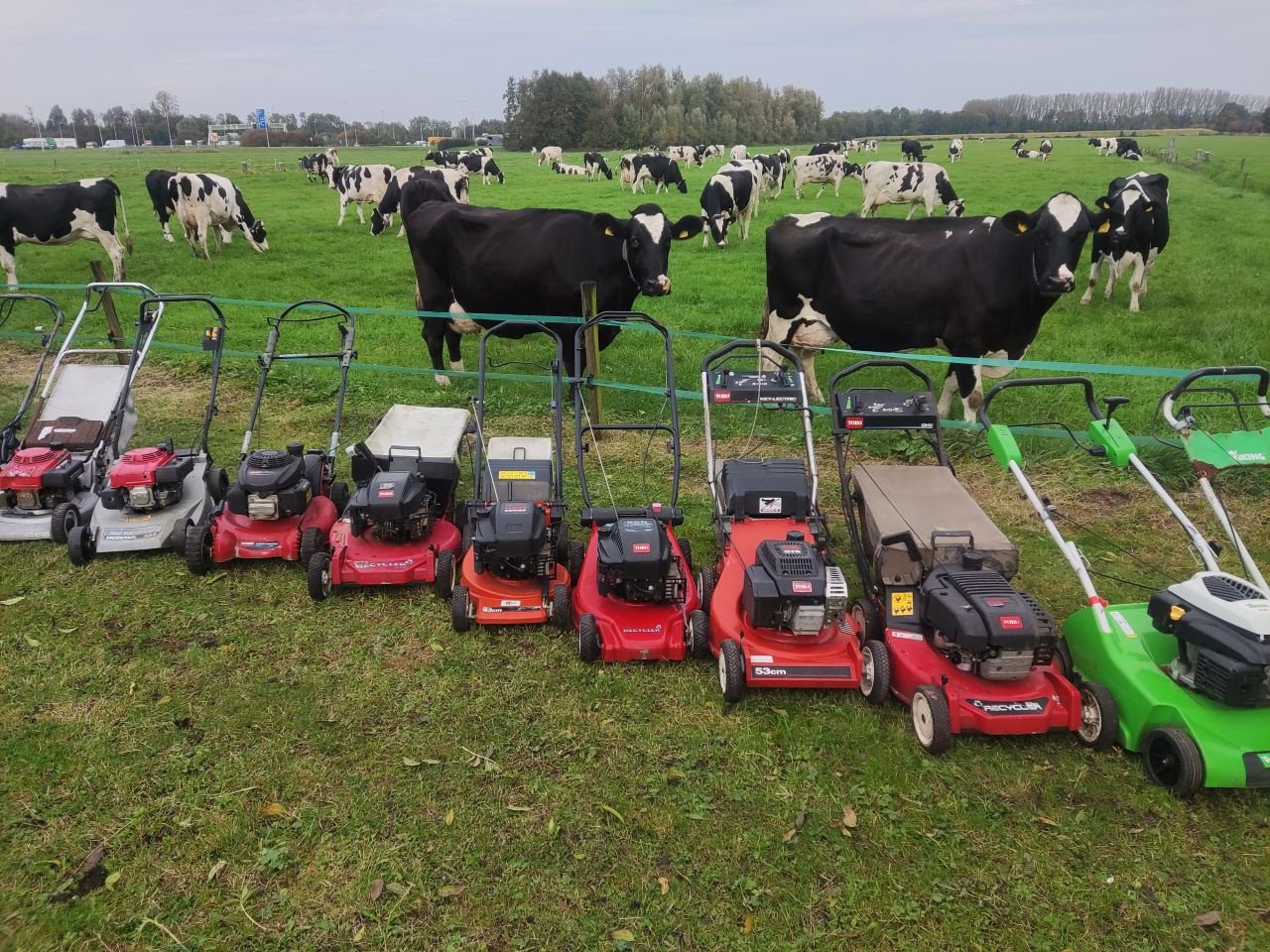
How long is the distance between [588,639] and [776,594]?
1.08 m

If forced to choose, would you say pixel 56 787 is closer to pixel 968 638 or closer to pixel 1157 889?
pixel 968 638

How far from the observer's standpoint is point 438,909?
3.10 metres

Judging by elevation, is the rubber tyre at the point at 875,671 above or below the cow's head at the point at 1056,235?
below

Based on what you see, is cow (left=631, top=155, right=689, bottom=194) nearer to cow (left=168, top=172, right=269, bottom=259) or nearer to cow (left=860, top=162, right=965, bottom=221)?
cow (left=860, top=162, right=965, bottom=221)

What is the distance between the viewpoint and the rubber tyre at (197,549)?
540cm

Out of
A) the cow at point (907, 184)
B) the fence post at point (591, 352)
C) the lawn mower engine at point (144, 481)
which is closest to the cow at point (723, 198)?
the cow at point (907, 184)

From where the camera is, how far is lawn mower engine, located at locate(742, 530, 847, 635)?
4121 mm

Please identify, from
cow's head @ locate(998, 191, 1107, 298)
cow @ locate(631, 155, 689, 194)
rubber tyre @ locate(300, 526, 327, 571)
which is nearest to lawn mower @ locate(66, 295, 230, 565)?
Result: rubber tyre @ locate(300, 526, 327, 571)

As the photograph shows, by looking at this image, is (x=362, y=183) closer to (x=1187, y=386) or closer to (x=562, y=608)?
(x=562, y=608)

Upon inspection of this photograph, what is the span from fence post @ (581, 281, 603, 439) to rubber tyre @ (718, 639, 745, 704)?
3869 millimetres

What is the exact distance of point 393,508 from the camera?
5.08 m

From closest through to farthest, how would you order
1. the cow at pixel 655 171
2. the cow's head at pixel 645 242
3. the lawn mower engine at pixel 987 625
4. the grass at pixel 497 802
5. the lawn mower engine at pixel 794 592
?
the grass at pixel 497 802
the lawn mower engine at pixel 987 625
the lawn mower engine at pixel 794 592
the cow's head at pixel 645 242
the cow at pixel 655 171

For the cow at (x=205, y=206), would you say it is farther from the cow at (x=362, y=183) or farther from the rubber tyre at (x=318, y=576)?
the rubber tyre at (x=318, y=576)

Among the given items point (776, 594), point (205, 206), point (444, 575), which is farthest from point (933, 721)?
point (205, 206)
